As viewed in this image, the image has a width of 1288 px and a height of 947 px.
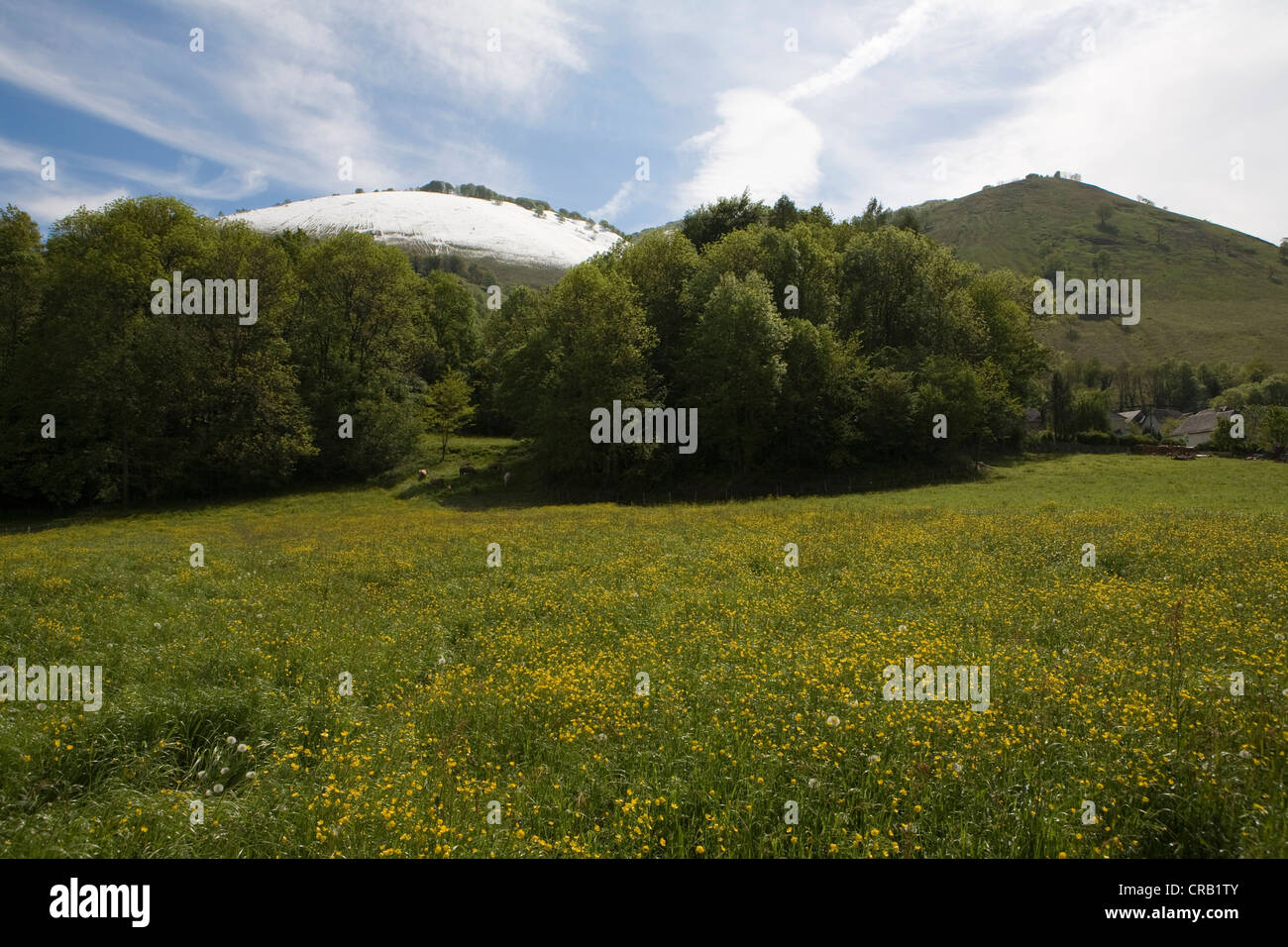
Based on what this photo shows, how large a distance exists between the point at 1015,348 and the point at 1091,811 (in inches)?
2348

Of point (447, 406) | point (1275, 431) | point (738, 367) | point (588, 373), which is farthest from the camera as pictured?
point (447, 406)

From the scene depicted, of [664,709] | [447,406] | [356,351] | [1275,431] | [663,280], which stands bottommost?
[664,709]

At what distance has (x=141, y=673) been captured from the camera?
8.69 m

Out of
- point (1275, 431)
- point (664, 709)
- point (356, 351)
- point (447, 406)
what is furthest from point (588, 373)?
point (1275, 431)

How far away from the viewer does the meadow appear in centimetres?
511

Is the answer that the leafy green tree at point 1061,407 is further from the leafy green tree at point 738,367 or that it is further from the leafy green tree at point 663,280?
the leafy green tree at point 663,280

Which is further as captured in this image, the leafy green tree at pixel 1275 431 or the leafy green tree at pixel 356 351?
the leafy green tree at pixel 356 351

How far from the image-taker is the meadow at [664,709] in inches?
201

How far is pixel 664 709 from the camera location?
23.9 feet
